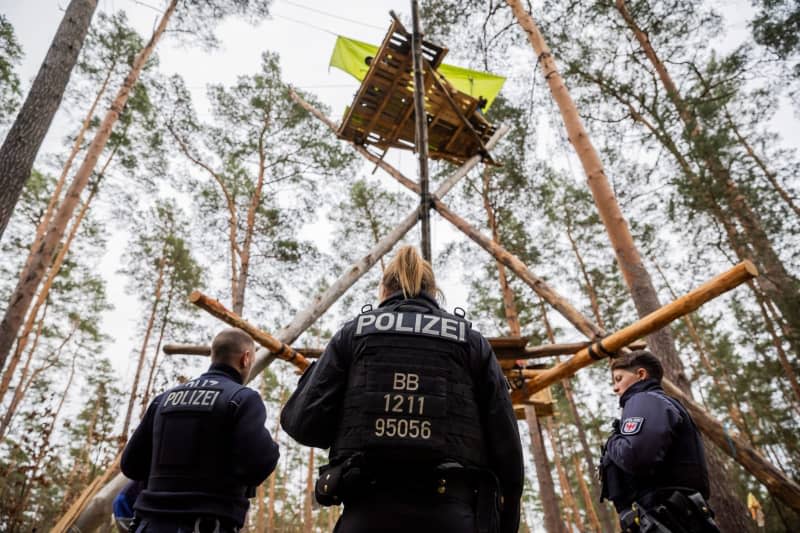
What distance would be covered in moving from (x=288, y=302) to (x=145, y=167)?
6034 millimetres

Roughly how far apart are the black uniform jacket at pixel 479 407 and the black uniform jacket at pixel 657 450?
1.12m

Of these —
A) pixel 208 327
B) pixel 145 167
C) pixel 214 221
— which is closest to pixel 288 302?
pixel 214 221

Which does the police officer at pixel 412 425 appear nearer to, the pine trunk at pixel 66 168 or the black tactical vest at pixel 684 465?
the black tactical vest at pixel 684 465

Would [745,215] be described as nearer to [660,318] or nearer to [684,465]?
[660,318]

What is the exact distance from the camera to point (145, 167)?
12.3 m

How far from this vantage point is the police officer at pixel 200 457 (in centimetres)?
196

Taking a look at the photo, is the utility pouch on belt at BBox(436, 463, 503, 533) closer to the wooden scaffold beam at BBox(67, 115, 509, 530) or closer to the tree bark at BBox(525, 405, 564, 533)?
the wooden scaffold beam at BBox(67, 115, 509, 530)

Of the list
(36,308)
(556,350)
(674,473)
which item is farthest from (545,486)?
(36,308)

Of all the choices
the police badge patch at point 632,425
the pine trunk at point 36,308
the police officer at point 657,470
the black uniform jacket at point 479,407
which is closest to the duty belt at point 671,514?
the police officer at point 657,470

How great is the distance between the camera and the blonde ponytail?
6.45 feet

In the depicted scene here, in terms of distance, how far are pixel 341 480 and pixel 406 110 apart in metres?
7.42

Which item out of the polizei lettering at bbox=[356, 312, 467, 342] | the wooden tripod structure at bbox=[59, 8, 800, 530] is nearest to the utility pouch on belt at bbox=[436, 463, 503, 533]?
the polizei lettering at bbox=[356, 312, 467, 342]

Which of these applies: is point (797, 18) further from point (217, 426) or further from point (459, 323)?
point (217, 426)

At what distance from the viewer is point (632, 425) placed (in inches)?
95.2
